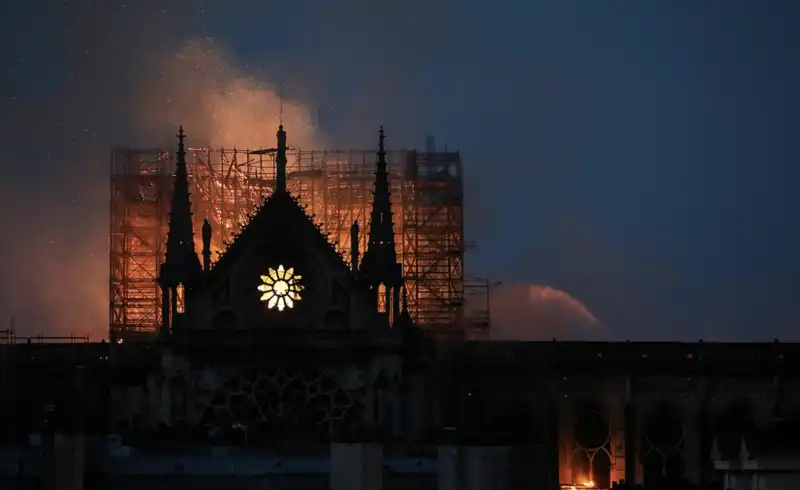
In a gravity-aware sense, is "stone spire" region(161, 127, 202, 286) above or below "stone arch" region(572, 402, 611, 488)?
above

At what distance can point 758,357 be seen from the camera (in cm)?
11206

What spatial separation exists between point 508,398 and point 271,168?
26.9 metres

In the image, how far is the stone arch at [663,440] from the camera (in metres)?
109

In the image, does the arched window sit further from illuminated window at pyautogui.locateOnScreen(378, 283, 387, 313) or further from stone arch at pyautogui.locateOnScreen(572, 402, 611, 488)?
stone arch at pyautogui.locateOnScreen(572, 402, 611, 488)

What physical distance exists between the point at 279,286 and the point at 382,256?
4796 mm

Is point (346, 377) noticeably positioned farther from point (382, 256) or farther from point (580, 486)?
point (580, 486)

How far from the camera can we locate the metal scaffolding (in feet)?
422

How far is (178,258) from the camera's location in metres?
106

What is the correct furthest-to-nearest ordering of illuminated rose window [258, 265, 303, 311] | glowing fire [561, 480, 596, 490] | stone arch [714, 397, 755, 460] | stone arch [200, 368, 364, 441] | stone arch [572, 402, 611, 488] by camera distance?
stone arch [572, 402, 611, 488] < glowing fire [561, 480, 596, 490] < stone arch [714, 397, 755, 460] < illuminated rose window [258, 265, 303, 311] < stone arch [200, 368, 364, 441]

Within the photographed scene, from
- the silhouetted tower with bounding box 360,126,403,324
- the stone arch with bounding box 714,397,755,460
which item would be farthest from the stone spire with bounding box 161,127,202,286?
the stone arch with bounding box 714,397,755,460

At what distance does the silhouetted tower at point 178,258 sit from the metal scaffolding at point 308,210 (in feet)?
66.0

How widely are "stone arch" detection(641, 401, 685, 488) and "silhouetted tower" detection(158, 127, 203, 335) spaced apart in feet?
72.6

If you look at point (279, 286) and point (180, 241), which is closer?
point (279, 286)

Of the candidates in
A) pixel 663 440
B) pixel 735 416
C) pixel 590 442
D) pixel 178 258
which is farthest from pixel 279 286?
pixel 735 416
